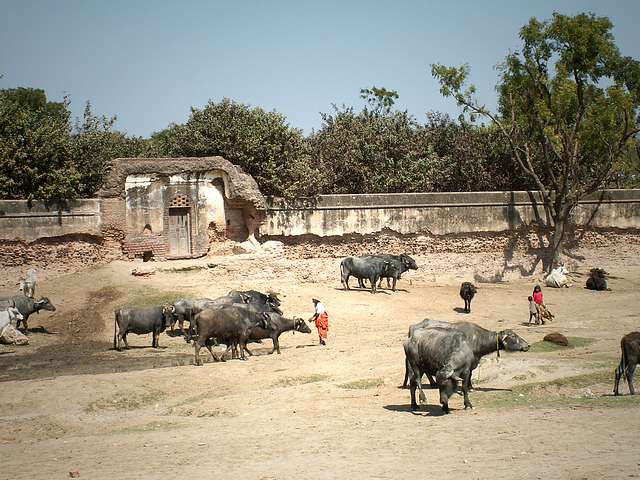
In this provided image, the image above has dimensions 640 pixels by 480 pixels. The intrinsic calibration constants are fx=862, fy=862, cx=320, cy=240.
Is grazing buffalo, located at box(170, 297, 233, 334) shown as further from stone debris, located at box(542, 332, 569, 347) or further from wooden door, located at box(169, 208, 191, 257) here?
stone debris, located at box(542, 332, 569, 347)

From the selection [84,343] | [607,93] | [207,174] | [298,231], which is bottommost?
[84,343]

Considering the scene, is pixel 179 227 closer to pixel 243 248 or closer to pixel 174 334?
pixel 243 248

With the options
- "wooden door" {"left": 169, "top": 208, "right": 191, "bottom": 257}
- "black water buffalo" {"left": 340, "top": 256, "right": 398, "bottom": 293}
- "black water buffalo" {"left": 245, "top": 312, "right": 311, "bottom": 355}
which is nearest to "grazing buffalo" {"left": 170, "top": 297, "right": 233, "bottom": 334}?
"black water buffalo" {"left": 245, "top": 312, "right": 311, "bottom": 355}

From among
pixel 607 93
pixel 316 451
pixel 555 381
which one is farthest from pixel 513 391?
pixel 607 93

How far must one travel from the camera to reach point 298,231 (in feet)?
107

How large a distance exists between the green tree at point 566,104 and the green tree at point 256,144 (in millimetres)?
6481

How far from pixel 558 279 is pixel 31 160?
19.4 m

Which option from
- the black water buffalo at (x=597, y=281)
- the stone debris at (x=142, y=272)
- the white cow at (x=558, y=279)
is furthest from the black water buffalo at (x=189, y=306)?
the black water buffalo at (x=597, y=281)

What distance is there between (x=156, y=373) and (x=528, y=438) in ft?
30.0

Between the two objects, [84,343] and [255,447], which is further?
[84,343]

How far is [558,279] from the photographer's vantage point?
32.0 metres

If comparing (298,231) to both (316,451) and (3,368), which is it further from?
(316,451)

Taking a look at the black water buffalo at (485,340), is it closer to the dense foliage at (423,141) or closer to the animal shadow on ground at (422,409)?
the animal shadow on ground at (422,409)

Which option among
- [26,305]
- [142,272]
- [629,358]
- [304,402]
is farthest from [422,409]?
[142,272]
